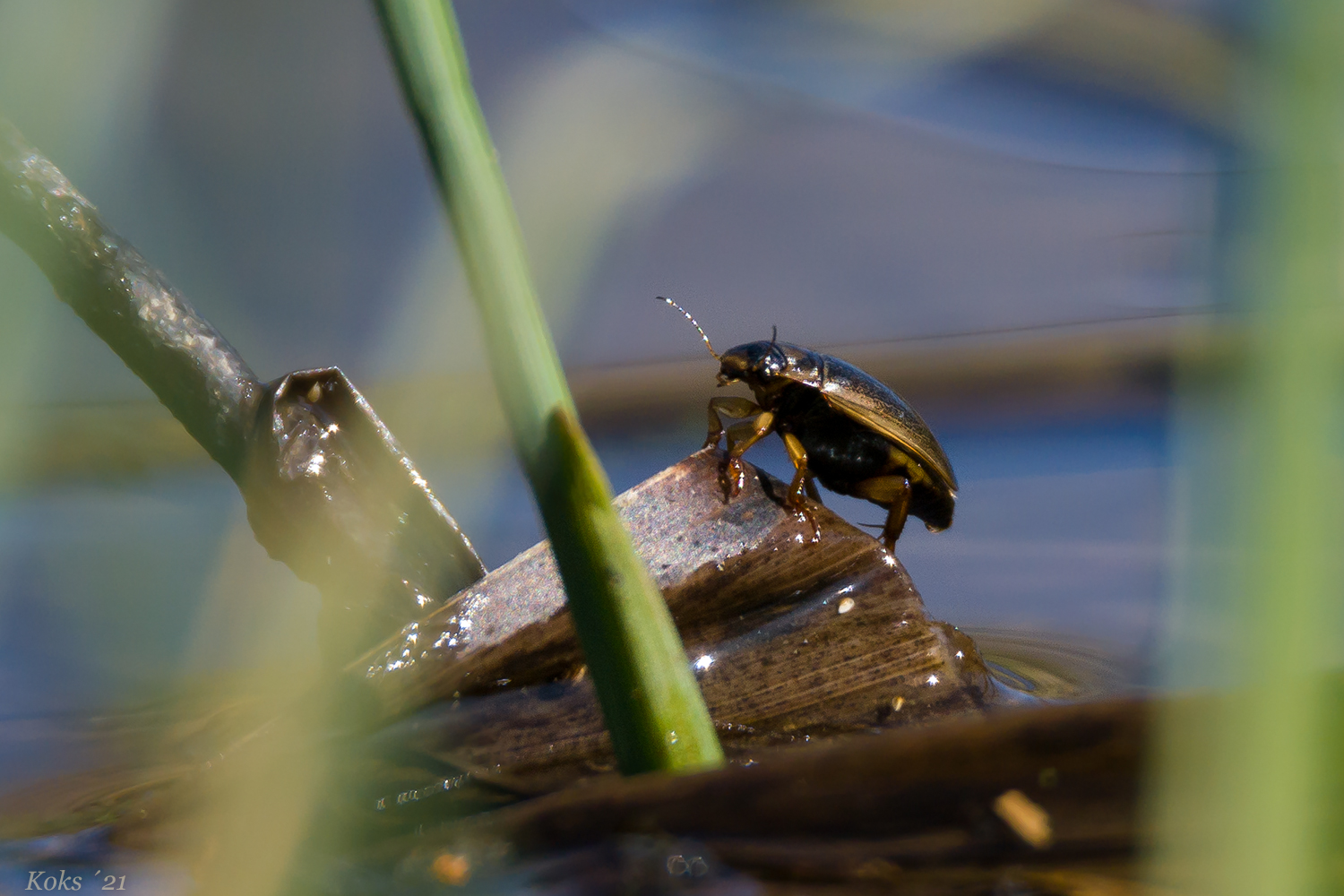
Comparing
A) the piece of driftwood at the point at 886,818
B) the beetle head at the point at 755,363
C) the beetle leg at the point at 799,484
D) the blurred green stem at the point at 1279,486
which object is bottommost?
the piece of driftwood at the point at 886,818

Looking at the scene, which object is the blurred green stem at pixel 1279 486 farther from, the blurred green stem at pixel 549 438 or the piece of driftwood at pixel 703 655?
the piece of driftwood at pixel 703 655

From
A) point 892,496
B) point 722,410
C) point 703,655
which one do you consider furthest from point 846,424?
point 703,655

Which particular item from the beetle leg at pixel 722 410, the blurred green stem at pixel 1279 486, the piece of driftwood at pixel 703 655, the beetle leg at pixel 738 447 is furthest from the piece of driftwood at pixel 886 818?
the beetle leg at pixel 722 410

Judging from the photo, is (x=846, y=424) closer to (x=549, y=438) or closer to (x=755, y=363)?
(x=755, y=363)

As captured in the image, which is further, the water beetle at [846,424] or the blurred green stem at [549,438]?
the water beetle at [846,424]

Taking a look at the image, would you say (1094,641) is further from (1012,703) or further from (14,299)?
(14,299)

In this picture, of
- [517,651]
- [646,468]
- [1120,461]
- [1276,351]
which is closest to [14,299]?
[1276,351]
